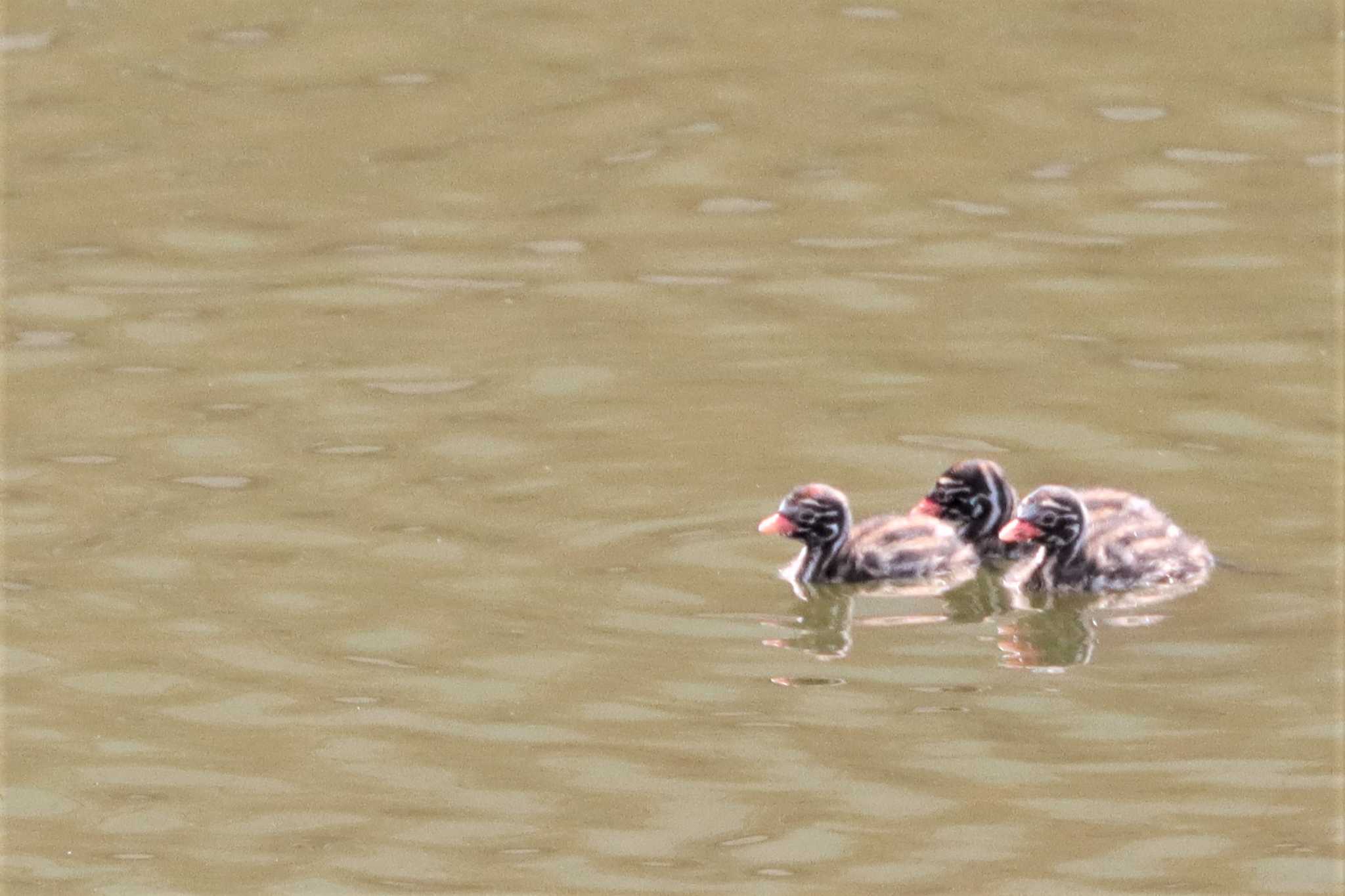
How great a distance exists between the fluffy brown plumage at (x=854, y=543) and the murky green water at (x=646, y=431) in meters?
0.16

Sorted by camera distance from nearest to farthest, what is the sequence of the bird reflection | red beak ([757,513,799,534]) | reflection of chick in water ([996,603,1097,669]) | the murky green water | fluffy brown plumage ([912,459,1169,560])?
the murky green water < reflection of chick in water ([996,603,1097,669]) < the bird reflection < red beak ([757,513,799,534]) < fluffy brown plumage ([912,459,1169,560])

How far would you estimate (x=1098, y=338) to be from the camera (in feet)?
43.3

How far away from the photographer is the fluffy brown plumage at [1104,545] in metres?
11.0

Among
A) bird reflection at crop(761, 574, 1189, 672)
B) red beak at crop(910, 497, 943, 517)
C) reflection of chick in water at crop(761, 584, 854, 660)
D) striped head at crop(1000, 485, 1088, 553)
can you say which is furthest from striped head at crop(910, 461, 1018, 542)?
reflection of chick in water at crop(761, 584, 854, 660)

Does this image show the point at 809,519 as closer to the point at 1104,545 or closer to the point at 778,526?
the point at 778,526

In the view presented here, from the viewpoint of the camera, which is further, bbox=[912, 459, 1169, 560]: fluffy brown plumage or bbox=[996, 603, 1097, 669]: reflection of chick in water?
bbox=[912, 459, 1169, 560]: fluffy brown plumage

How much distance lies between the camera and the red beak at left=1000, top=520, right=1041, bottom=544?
11125 mm

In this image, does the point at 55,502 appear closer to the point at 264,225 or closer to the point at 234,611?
the point at 234,611

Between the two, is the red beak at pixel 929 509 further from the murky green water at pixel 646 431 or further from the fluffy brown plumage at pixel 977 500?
the murky green water at pixel 646 431

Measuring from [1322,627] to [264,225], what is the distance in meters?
5.91

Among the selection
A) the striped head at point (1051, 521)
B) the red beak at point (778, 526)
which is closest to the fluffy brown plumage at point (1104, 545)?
the striped head at point (1051, 521)

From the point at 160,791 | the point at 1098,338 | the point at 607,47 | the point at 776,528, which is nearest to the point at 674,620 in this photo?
the point at 776,528

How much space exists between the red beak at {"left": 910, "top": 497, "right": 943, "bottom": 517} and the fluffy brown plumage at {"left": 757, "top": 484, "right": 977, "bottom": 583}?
0.06 m

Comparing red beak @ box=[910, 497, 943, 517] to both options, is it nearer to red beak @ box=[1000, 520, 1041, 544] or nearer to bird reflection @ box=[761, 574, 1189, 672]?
bird reflection @ box=[761, 574, 1189, 672]
